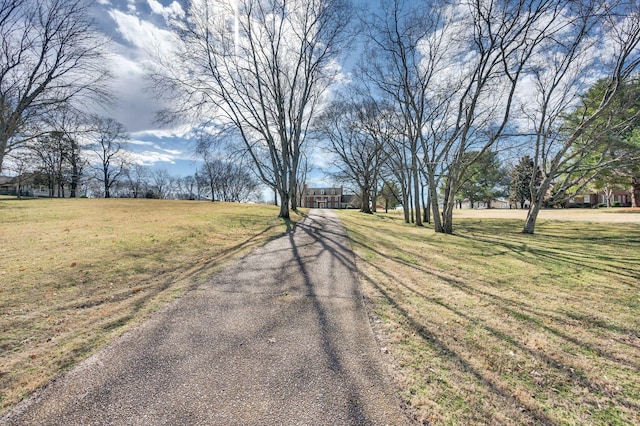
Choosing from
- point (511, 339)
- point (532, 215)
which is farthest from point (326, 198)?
point (511, 339)

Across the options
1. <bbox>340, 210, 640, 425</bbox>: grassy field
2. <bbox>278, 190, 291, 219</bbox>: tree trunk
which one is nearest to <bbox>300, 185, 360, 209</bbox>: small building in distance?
<bbox>278, 190, 291, 219</bbox>: tree trunk

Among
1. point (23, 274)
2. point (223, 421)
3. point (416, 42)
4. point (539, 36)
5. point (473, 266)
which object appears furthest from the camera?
point (416, 42)

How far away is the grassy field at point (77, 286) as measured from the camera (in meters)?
2.71

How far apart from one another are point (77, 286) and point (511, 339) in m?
7.10

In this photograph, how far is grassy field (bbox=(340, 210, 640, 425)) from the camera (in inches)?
87.8

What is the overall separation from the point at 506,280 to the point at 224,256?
7165 mm

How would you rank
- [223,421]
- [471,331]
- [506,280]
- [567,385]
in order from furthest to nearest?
1. [506,280]
2. [471,331]
3. [567,385]
4. [223,421]

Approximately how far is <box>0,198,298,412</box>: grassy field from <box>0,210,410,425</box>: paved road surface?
1.19 feet

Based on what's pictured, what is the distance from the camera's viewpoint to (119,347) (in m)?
2.88

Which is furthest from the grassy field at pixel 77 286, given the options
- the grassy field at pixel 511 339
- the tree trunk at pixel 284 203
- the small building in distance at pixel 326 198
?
the small building in distance at pixel 326 198

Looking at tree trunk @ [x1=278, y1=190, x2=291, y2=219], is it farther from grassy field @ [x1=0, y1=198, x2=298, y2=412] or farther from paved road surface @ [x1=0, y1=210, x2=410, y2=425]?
paved road surface @ [x1=0, y1=210, x2=410, y2=425]

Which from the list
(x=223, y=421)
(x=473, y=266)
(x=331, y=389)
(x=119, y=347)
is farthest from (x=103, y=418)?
(x=473, y=266)

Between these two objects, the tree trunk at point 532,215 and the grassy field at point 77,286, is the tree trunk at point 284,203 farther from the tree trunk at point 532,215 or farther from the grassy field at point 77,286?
the tree trunk at point 532,215

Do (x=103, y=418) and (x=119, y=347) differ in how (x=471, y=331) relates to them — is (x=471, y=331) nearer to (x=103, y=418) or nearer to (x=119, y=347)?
(x=103, y=418)
